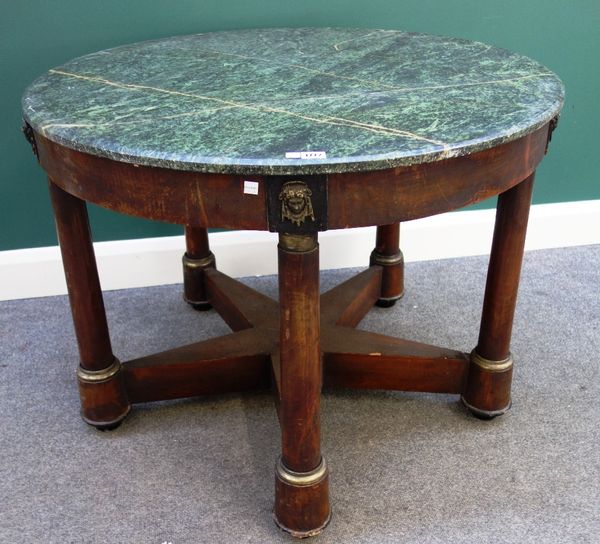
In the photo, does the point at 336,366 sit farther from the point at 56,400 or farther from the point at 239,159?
the point at 239,159

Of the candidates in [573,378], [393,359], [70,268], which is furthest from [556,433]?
[70,268]

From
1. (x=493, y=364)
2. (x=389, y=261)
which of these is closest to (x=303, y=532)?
(x=493, y=364)

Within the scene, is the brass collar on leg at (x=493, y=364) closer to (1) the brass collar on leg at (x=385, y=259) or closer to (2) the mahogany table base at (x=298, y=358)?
(2) the mahogany table base at (x=298, y=358)

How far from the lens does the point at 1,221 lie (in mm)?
2137

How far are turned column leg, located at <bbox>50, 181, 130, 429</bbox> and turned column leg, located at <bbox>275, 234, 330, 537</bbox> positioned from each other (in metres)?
0.46

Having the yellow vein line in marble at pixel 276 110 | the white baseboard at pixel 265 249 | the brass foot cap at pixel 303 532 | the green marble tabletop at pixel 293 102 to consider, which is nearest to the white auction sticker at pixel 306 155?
the green marble tabletop at pixel 293 102

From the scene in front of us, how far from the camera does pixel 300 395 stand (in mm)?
1317

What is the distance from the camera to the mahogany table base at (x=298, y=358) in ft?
4.39

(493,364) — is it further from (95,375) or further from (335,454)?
(95,375)

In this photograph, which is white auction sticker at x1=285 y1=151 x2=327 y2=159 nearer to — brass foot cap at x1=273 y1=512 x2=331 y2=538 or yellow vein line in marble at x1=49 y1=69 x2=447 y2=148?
yellow vein line in marble at x1=49 y1=69 x2=447 y2=148

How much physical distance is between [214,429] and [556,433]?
74cm

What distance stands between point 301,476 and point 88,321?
56cm

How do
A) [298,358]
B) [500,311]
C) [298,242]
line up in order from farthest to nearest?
[500,311] < [298,358] < [298,242]

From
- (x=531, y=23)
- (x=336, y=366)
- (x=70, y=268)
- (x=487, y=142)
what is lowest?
(x=336, y=366)
